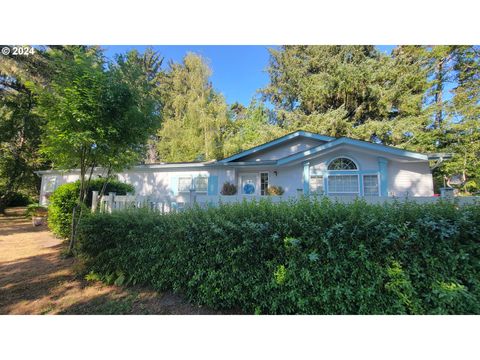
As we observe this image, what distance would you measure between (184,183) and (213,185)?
1.93 meters

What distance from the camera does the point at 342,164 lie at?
914cm

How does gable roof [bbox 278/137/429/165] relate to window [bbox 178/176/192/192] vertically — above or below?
above

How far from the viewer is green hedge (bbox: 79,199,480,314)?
6.89 feet

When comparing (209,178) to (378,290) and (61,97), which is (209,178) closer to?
(61,97)

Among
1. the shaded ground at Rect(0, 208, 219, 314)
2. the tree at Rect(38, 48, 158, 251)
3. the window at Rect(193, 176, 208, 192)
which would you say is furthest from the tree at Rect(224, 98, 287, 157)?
the shaded ground at Rect(0, 208, 219, 314)

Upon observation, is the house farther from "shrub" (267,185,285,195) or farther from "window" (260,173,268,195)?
"shrub" (267,185,285,195)

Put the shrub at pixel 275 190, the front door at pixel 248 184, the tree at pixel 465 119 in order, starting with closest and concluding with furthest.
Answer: the shrub at pixel 275 190
the front door at pixel 248 184
the tree at pixel 465 119

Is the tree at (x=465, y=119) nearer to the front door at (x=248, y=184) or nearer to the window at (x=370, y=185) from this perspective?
the window at (x=370, y=185)

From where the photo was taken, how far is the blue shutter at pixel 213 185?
11.3 m

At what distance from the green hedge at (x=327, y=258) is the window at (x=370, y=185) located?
23.8ft

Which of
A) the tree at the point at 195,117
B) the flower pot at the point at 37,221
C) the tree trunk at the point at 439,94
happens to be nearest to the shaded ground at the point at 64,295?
the flower pot at the point at 37,221

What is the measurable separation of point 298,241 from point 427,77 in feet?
63.5

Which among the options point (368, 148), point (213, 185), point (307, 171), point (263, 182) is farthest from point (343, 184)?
point (213, 185)

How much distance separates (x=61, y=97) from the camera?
410cm
